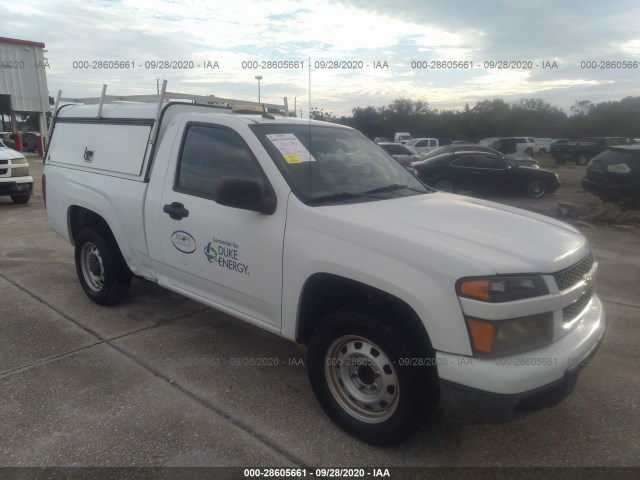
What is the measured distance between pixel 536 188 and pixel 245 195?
44.4 ft

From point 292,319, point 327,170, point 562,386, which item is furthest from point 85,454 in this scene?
point 562,386

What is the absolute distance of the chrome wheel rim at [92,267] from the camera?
482 cm

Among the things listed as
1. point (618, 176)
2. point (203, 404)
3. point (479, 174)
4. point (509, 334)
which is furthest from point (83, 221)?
point (479, 174)

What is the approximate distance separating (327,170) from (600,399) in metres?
2.44

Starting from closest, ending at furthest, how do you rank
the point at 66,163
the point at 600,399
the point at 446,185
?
the point at 600,399 → the point at 66,163 → the point at 446,185

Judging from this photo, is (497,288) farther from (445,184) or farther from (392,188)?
(445,184)

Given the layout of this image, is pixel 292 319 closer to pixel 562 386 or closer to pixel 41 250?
pixel 562 386

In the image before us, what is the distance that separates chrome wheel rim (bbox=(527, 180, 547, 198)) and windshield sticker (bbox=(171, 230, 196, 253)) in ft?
42.6

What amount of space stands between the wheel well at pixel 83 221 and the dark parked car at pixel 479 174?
32.9 feet

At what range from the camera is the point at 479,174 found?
1395cm

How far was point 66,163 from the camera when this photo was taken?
16.8 ft

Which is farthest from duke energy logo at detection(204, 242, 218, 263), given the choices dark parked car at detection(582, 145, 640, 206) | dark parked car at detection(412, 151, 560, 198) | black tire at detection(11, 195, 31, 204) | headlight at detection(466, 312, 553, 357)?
dark parked car at detection(412, 151, 560, 198)

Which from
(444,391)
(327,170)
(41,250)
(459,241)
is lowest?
(41,250)

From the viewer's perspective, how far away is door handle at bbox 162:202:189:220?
12.1 ft
